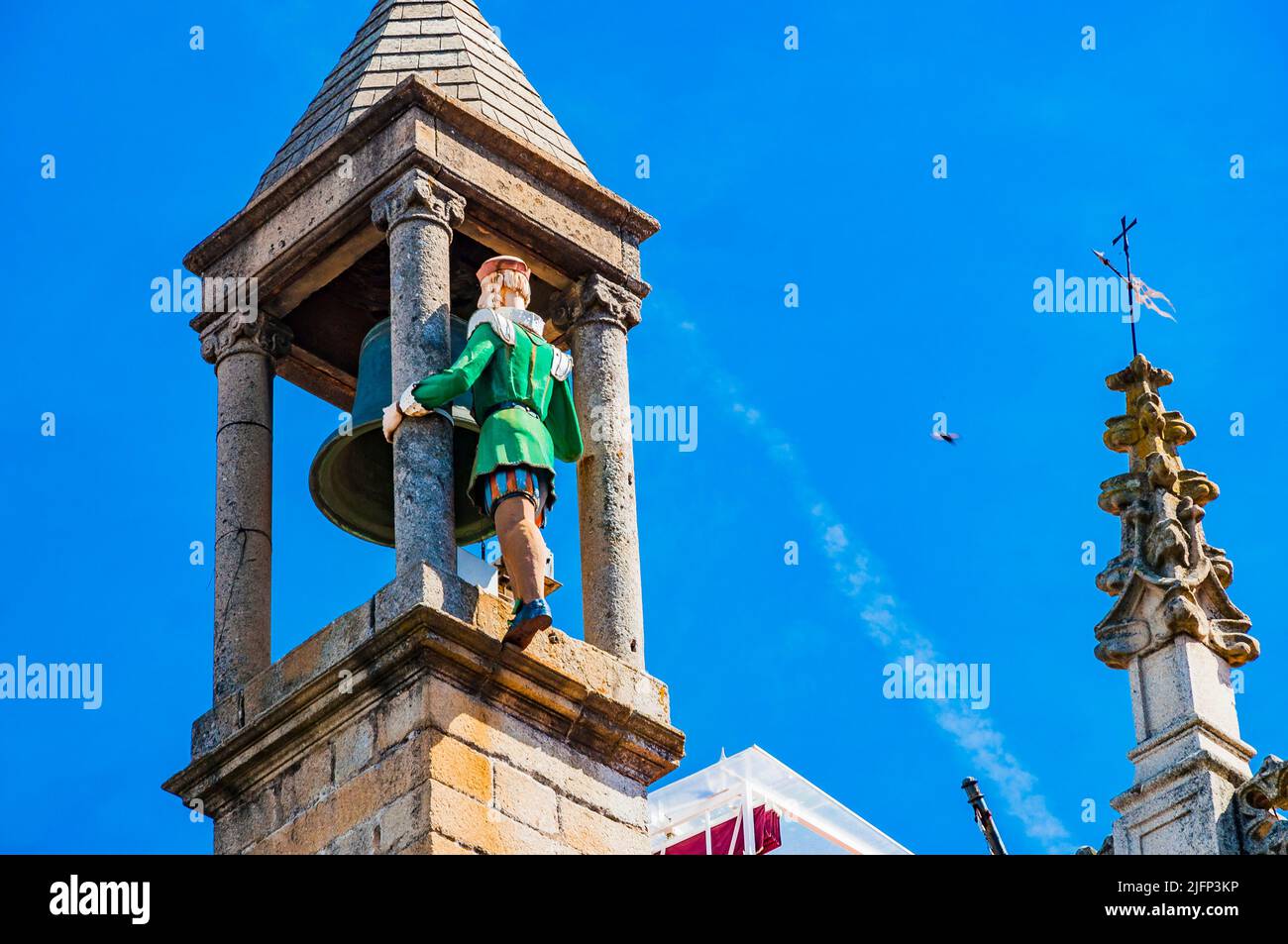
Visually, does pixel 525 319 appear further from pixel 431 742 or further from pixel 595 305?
pixel 431 742

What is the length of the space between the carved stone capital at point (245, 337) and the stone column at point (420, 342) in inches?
45.1

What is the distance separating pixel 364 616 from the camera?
23016 mm

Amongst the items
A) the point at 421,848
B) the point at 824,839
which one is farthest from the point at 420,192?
the point at 824,839

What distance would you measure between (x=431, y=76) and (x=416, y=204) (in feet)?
4.86

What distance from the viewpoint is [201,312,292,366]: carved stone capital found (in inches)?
1001

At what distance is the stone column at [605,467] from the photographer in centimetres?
2420

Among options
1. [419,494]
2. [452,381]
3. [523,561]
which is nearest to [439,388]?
[452,381]

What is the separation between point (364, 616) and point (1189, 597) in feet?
18.4

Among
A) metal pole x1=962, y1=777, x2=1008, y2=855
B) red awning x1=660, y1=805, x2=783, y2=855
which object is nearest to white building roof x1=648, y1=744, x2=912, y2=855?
red awning x1=660, y1=805, x2=783, y2=855

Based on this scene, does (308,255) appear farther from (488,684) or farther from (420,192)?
(488,684)

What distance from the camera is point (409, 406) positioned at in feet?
77.8

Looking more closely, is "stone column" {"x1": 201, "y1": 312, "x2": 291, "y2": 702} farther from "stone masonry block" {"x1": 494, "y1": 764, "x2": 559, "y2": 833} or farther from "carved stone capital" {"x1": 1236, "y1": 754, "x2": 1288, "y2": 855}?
"carved stone capital" {"x1": 1236, "y1": 754, "x2": 1288, "y2": 855}

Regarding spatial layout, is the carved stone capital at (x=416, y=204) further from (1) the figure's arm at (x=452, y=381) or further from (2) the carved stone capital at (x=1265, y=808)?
(2) the carved stone capital at (x=1265, y=808)

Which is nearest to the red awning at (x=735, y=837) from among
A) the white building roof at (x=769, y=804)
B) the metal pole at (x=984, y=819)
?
the white building roof at (x=769, y=804)
